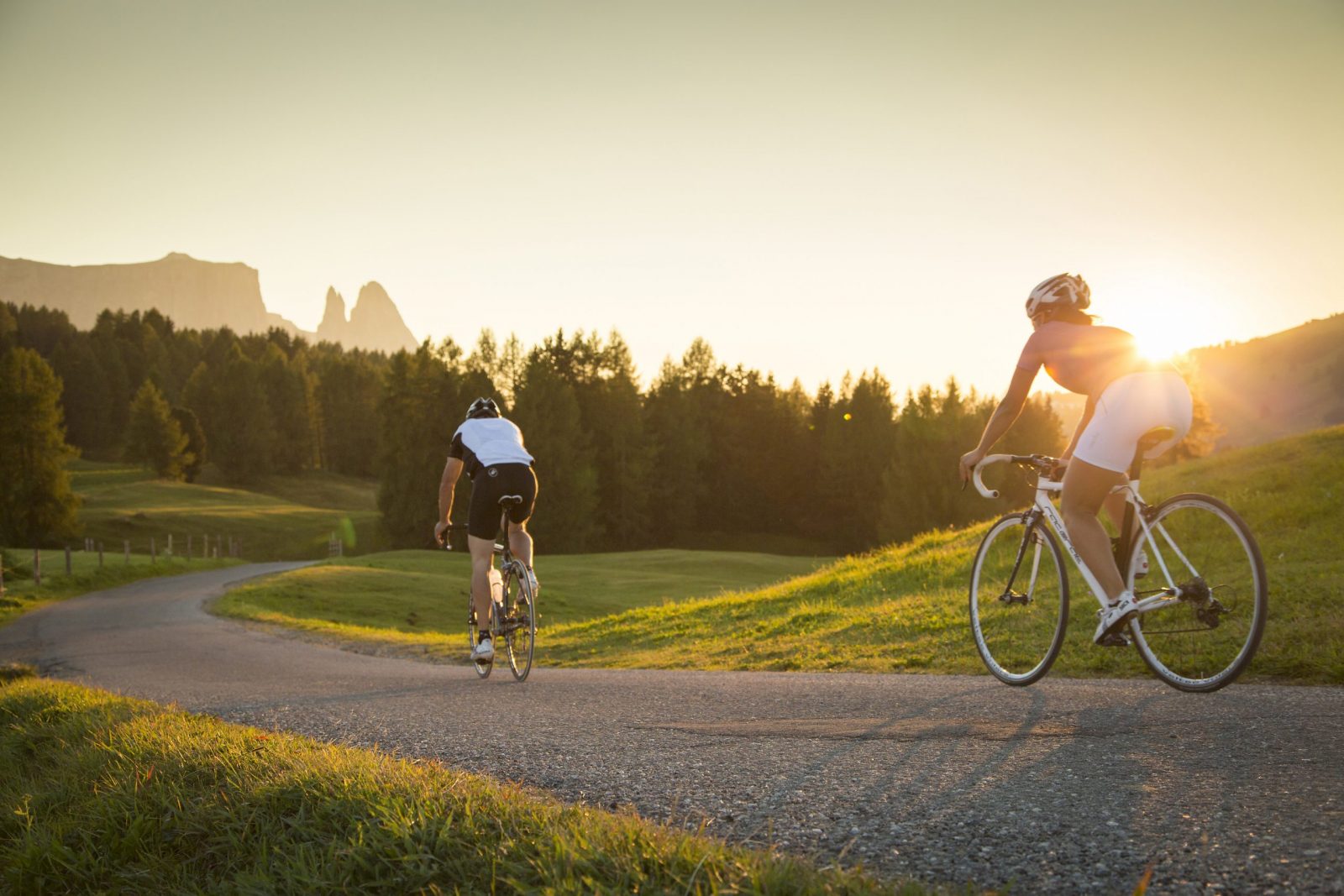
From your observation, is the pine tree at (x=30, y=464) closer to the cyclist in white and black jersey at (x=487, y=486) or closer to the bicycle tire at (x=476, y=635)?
the bicycle tire at (x=476, y=635)

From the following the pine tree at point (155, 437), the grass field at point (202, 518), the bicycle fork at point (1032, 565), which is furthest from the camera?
the pine tree at point (155, 437)

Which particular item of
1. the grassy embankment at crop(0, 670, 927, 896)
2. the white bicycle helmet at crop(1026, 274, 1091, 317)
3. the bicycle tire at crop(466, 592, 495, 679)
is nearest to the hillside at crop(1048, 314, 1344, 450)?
the bicycle tire at crop(466, 592, 495, 679)

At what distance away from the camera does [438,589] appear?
3102cm

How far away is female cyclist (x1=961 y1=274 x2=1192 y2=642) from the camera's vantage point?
4.70 metres

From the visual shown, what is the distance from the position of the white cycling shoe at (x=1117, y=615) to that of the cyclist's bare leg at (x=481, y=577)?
5.20 metres

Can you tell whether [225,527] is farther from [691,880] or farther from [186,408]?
[691,880]

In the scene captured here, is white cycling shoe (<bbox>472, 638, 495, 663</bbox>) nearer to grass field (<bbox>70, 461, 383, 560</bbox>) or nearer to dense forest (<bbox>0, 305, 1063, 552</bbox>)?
dense forest (<bbox>0, 305, 1063, 552</bbox>)

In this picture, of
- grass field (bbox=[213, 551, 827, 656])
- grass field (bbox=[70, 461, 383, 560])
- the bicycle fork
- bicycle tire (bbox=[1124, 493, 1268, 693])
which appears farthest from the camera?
grass field (bbox=[70, 461, 383, 560])

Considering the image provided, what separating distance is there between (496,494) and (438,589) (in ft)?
80.6

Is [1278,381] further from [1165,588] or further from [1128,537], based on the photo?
[1165,588]

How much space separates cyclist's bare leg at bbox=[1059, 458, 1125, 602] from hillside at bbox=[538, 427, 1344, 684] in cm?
203

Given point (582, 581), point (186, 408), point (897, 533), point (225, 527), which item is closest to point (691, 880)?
point (582, 581)

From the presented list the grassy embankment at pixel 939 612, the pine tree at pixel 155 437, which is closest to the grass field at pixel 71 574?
the grassy embankment at pixel 939 612

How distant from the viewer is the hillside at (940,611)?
689cm
